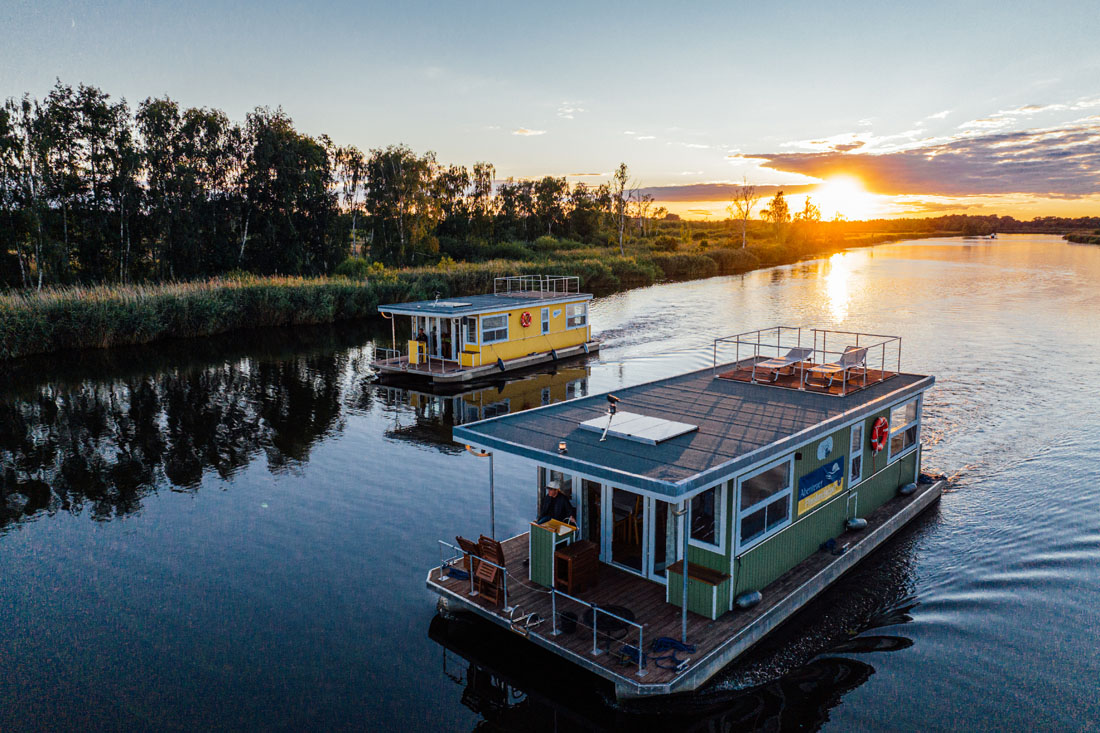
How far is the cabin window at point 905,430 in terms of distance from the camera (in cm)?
1616

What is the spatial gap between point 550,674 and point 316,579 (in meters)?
5.41

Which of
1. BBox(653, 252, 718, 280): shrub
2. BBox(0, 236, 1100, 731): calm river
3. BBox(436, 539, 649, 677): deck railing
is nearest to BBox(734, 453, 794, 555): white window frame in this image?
BBox(0, 236, 1100, 731): calm river

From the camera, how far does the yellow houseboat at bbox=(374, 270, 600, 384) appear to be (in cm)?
3117

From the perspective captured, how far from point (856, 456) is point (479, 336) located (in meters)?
19.5

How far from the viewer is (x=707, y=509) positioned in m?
11.7

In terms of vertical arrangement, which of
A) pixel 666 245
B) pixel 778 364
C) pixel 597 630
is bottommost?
pixel 597 630

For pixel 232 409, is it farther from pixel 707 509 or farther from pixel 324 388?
pixel 707 509

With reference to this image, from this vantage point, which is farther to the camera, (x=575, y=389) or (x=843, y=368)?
(x=575, y=389)

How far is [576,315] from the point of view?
37.3 metres

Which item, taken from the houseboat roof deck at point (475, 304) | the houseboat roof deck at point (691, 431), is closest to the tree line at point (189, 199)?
the houseboat roof deck at point (475, 304)

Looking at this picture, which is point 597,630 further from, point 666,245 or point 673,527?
point 666,245

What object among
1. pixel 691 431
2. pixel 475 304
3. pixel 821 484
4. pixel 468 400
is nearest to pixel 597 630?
pixel 691 431

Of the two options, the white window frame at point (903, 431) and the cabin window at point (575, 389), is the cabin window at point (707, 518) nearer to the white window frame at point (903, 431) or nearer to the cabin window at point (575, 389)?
the white window frame at point (903, 431)

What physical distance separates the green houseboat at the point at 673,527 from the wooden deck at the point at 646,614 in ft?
0.09
